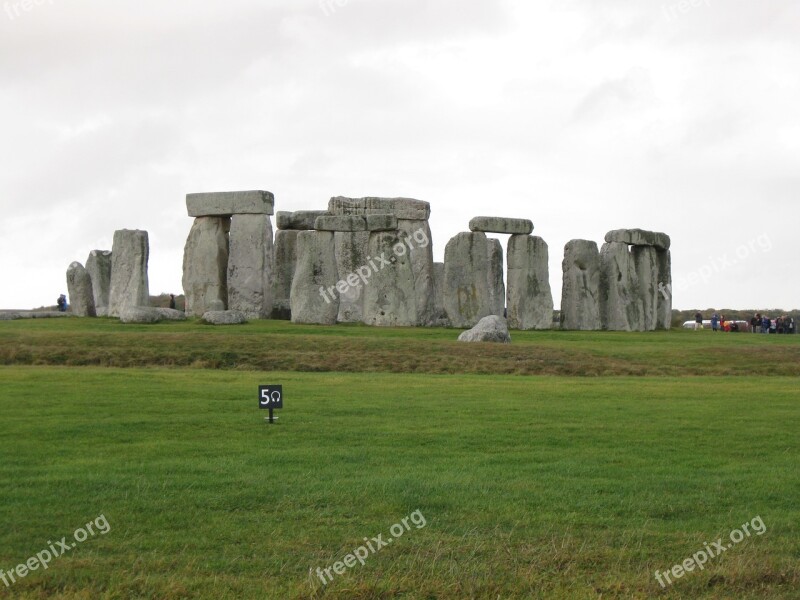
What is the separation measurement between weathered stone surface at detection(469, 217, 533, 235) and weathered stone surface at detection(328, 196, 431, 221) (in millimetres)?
1534

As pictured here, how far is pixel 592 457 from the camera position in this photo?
1177cm

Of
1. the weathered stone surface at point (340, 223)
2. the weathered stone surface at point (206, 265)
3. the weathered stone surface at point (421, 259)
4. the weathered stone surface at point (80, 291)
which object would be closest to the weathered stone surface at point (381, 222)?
the weathered stone surface at point (340, 223)

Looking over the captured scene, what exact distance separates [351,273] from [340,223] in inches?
72.0

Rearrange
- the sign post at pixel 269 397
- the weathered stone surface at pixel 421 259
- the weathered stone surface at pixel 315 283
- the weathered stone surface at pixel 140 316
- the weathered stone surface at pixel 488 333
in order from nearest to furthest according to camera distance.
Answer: the sign post at pixel 269 397, the weathered stone surface at pixel 488 333, the weathered stone surface at pixel 140 316, the weathered stone surface at pixel 315 283, the weathered stone surface at pixel 421 259

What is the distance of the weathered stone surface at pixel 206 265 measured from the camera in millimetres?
33750

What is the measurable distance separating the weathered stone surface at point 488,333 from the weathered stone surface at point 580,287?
9501mm

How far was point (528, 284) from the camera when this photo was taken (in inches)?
1383

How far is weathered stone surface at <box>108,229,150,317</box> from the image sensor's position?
33.7 meters

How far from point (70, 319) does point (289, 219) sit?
829 cm

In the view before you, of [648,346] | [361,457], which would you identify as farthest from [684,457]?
[648,346]
